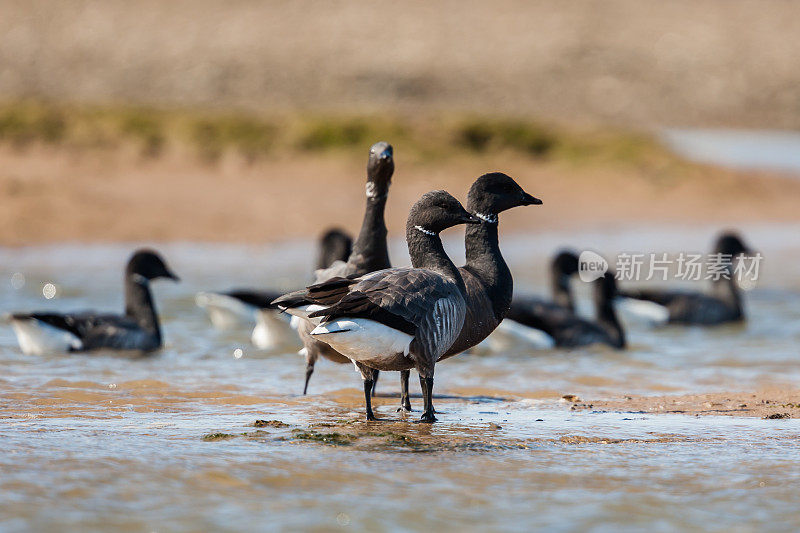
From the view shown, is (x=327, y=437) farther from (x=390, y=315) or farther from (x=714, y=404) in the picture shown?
(x=714, y=404)

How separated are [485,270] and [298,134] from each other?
Answer: 27.4 meters

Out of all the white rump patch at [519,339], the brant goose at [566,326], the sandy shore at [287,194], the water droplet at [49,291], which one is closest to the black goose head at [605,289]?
the brant goose at [566,326]

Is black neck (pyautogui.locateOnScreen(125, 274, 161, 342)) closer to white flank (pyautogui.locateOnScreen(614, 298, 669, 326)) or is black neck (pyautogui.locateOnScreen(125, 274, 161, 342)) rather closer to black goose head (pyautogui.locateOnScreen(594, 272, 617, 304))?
black goose head (pyautogui.locateOnScreen(594, 272, 617, 304))

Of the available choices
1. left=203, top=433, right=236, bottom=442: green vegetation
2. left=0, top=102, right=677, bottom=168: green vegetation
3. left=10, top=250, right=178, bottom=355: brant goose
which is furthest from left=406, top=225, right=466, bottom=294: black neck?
left=0, top=102, right=677, bottom=168: green vegetation

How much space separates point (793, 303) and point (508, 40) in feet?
128

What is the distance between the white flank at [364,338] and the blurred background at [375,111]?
18.1 metres

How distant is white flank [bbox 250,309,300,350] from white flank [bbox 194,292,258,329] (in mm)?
871

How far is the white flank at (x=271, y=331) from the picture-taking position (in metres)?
12.9

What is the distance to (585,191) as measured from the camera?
3319 centimetres

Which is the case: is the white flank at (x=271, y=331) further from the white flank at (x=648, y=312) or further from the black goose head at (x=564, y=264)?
the white flank at (x=648, y=312)

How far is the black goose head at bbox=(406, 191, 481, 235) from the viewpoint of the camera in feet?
27.0

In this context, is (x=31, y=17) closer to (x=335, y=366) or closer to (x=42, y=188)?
(x=42, y=188)

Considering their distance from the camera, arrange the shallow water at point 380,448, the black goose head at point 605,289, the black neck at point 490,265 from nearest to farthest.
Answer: the shallow water at point 380,448 < the black neck at point 490,265 < the black goose head at point 605,289

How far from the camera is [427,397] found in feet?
25.6
